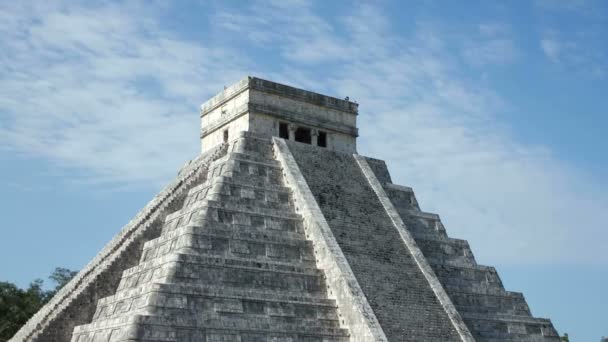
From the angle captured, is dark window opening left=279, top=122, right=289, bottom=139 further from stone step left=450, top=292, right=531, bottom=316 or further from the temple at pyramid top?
stone step left=450, top=292, right=531, bottom=316

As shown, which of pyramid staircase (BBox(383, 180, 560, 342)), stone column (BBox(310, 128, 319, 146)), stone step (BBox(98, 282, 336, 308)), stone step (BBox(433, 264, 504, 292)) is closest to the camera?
stone step (BBox(98, 282, 336, 308))

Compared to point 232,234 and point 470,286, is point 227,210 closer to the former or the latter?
point 232,234

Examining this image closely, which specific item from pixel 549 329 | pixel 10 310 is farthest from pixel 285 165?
pixel 10 310

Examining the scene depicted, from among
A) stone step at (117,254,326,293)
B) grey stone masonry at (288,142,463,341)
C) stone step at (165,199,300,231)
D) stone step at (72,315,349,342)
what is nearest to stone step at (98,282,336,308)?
stone step at (117,254,326,293)

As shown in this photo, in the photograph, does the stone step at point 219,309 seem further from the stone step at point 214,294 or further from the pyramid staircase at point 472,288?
the pyramid staircase at point 472,288

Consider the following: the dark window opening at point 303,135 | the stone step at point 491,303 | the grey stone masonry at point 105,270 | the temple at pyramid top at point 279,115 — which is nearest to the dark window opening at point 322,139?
the temple at pyramid top at point 279,115

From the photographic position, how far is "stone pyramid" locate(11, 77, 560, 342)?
1995 cm

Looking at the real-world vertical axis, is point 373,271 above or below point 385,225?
below

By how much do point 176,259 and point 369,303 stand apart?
5061 millimetres

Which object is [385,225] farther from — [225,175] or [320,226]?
[225,175]

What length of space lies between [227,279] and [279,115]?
27.5 feet

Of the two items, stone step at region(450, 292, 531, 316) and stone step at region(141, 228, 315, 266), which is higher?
stone step at region(141, 228, 315, 266)

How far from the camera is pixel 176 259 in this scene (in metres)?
20.1

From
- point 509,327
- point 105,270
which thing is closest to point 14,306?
point 105,270
